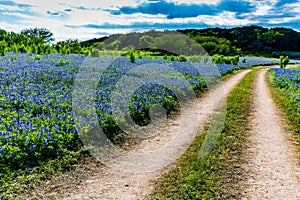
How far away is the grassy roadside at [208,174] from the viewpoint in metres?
5.87

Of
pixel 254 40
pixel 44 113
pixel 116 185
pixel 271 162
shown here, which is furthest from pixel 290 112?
pixel 254 40

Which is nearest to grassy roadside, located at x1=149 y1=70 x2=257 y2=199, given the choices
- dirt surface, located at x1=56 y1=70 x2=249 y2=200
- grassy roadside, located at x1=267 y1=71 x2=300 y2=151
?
dirt surface, located at x1=56 y1=70 x2=249 y2=200

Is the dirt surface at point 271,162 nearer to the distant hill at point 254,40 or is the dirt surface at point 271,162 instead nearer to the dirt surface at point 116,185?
the dirt surface at point 116,185

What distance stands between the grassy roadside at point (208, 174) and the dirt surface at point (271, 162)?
314 mm

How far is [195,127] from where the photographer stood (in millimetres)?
10336

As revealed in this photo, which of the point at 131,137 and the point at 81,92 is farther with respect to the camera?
the point at 81,92

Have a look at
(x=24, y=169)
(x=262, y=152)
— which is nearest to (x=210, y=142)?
(x=262, y=152)

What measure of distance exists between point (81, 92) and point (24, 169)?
5.62 metres

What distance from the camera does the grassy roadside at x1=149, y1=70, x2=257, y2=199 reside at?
587 cm

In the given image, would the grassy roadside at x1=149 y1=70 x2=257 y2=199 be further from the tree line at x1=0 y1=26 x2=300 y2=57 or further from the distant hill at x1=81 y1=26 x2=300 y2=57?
the distant hill at x1=81 y1=26 x2=300 y2=57

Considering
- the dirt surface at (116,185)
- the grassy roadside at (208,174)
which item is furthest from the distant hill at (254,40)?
the dirt surface at (116,185)

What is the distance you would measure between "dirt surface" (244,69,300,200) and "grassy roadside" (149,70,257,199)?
0.31 metres

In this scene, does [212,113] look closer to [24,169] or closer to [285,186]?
[285,186]

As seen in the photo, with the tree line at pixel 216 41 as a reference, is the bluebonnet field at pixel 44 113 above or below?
below
